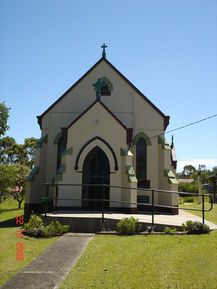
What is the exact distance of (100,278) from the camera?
6.59m

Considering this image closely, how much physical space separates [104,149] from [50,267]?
1046cm

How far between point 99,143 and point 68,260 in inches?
392

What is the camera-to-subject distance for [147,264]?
Result: 7.46m

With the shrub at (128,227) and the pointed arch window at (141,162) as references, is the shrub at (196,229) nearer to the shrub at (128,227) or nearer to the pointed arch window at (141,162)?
the shrub at (128,227)

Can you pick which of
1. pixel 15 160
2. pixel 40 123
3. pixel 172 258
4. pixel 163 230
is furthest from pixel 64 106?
pixel 15 160

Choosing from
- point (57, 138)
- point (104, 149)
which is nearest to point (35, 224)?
point (104, 149)

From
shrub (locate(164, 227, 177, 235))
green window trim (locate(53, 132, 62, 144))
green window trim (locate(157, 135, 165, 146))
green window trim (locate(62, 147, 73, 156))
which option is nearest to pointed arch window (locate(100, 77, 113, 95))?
green window trim (locate(53, 132, 62, 144))

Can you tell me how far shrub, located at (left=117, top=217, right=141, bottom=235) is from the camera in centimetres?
1140

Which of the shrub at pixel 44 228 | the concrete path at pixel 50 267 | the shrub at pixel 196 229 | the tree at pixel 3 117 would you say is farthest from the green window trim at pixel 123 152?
the tree at pixel 3 117

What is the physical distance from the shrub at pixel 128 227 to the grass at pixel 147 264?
0.99 meters

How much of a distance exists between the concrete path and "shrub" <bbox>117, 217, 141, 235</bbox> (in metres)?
1.64

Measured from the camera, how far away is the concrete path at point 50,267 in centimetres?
613

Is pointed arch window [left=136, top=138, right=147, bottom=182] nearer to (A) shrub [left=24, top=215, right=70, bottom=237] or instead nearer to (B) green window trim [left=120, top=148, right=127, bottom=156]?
(B) green window trim [left=120, top=148, right=127, bottom=156]

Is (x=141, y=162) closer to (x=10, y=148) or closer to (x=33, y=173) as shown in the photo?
(x=33, y=173)
